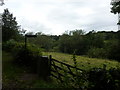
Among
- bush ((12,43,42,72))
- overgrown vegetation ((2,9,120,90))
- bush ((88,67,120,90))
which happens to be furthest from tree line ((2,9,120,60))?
bush ((88,67,120,90))

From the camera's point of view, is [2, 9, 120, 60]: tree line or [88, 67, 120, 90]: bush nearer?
[88, 67, 120, 90]: bush

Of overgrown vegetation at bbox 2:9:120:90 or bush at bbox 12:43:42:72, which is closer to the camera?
overgrown vegetation at bbox 2:9:120:90

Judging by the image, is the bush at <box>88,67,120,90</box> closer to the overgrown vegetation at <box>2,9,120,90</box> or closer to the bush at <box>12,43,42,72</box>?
the overgrown vegetation at <box>2,9,120,90</box>

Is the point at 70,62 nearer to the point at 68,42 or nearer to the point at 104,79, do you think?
the point at 68,42

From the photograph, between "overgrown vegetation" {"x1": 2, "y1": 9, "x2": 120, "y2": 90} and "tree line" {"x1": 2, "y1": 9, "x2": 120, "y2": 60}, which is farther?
"tree line" {"x1": 2, "y1": 9, "x2": 120, "y2": 60}

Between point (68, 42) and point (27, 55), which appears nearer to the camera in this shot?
point (27, 55)

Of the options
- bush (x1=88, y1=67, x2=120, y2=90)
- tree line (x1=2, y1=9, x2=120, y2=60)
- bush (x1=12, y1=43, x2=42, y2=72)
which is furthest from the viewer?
tree line (x1=2, y1=9, x2=120, y2=60)

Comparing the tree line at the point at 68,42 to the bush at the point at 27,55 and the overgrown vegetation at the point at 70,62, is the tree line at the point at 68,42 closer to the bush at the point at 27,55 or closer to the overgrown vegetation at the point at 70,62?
the overgrown vegetation at the point at 70,62

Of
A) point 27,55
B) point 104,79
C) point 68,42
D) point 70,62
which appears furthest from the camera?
point 68,42

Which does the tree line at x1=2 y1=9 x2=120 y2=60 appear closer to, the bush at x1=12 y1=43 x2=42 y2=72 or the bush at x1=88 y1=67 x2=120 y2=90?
the bush at x1=12 y1=43 x2=42 y2=72

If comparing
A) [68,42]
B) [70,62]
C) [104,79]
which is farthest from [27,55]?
[68,42]

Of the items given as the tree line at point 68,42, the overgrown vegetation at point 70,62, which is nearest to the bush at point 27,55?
the overgrown vegetation at point 70,62

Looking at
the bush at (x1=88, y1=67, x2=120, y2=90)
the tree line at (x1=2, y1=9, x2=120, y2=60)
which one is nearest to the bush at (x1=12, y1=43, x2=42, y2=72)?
the tree line at (x1=2, y1=9, x2=120, y2=60)

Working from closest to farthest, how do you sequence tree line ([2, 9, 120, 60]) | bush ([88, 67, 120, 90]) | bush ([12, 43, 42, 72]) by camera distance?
bush ([88, 67, 120, 90]) → bush ([12, 43, 42, 72]) → tree line ([2, 9, 120, 60])
